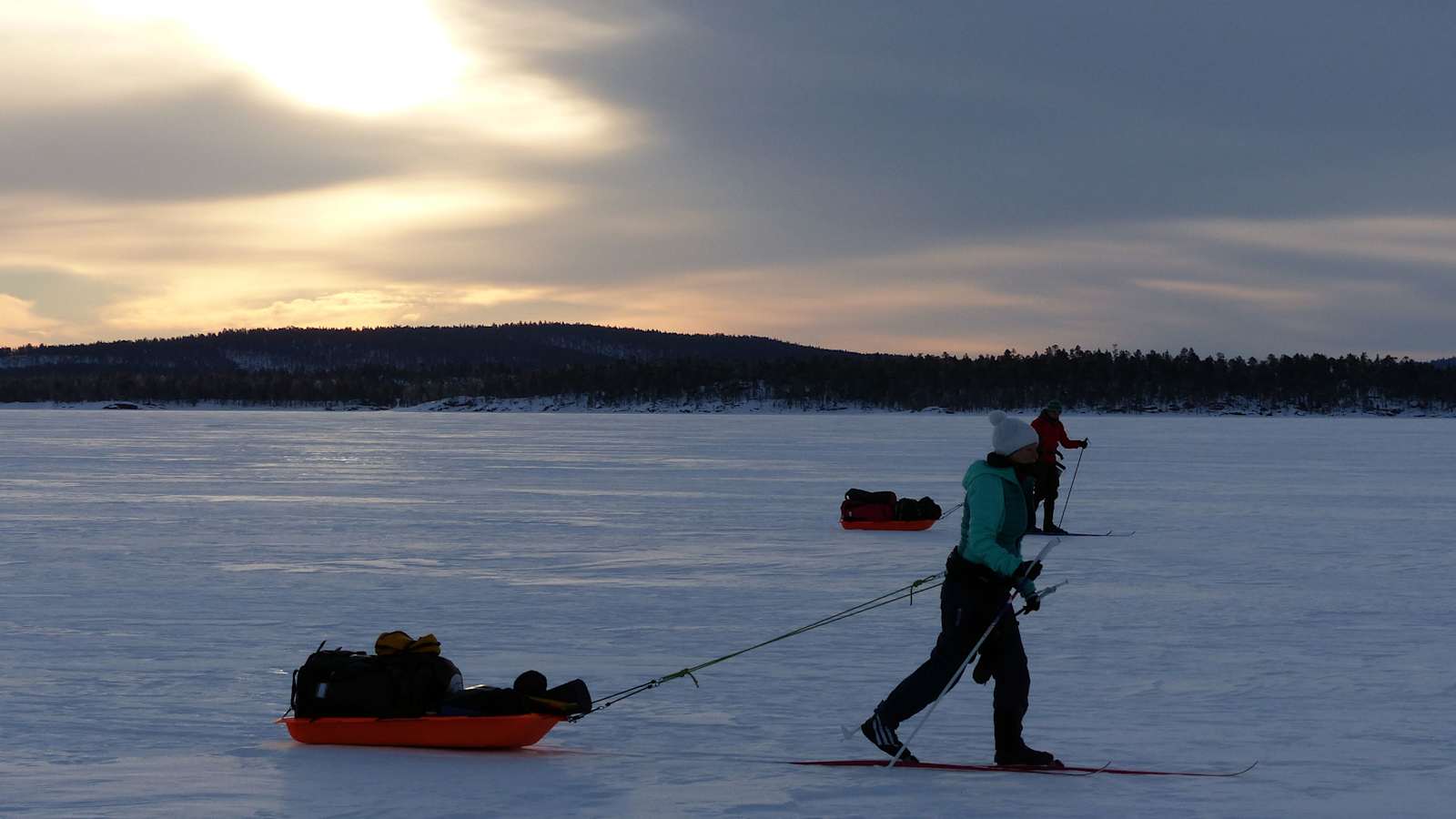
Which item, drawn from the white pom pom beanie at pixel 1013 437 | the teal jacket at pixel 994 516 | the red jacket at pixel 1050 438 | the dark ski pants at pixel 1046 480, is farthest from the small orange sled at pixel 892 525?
the white pom pom beanie at pixel 1013 437

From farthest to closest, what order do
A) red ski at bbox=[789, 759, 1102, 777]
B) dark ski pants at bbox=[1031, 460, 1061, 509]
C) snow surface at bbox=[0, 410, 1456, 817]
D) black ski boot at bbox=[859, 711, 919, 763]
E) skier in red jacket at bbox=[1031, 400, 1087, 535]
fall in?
dark ski pants at bbox=[1031, 460, 1061, 509]
skier in red jacket at bbox=[1031, 400, 1087, 535]
black ski boot at bbox=[859, 711, 919, 763]
red ski at bbox=[789, 759, 1102, 777]
snow surface at bbox=[0, 410, 1456, 817]

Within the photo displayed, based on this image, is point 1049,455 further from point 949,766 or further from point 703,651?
point 949,766

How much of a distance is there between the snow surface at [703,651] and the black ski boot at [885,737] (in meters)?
0.19

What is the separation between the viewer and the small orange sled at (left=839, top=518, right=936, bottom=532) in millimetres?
17266

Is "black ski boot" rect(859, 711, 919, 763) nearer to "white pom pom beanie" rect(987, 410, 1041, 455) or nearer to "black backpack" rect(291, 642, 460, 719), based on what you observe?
"white pom pom beanie" rect(987, 410, 1041, 455)

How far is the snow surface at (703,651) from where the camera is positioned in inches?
226

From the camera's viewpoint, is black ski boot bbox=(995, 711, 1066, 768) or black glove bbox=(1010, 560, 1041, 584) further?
black ski boot bbox=(995, 711, 1066, 768)

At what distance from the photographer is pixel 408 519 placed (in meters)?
18.4

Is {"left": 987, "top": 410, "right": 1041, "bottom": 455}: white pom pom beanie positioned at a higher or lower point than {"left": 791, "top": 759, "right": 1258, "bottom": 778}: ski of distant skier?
higher

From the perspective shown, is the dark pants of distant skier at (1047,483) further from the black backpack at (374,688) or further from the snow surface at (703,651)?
the black backpack at (374,688)

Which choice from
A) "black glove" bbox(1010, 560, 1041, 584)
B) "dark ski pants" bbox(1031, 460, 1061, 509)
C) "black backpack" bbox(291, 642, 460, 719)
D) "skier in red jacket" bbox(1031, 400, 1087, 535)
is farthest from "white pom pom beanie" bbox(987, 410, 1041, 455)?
"dark ski pants" bbox(1031, 460, 1061, 509)

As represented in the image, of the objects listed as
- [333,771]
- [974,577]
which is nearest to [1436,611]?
[974,577]

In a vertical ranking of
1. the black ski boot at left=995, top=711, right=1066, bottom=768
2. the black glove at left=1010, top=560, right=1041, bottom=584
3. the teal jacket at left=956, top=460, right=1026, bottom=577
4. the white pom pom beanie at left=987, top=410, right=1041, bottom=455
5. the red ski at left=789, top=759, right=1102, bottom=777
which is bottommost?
the red ski at left=789, top=759, right=1102, bottom=777

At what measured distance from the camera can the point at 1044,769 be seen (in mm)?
6012
